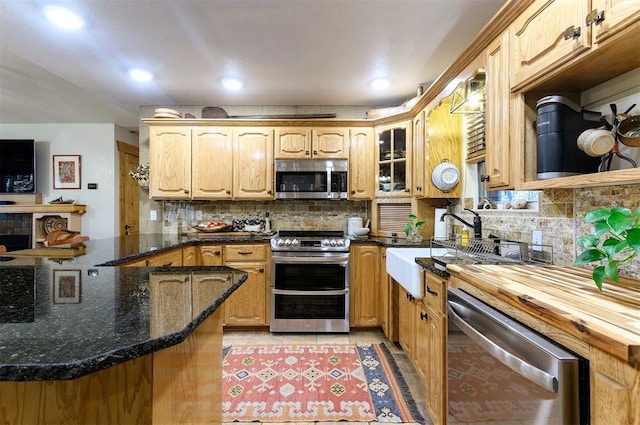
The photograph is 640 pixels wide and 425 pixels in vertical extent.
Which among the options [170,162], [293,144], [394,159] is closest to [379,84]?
[394,159]

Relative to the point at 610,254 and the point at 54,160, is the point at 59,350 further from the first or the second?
the point at 54,160

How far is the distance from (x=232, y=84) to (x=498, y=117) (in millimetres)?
2343

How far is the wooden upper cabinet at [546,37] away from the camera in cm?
109

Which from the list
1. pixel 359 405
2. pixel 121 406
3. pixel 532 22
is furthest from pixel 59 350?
pixel 532 22

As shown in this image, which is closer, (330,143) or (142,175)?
(330,143)

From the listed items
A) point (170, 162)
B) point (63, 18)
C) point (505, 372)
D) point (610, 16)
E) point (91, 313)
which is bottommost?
point (505, 372)

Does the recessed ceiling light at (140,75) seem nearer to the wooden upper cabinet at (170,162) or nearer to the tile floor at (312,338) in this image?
the wooden upper cabinet at (170,162)

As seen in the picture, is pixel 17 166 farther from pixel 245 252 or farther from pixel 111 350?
pixel 111 350

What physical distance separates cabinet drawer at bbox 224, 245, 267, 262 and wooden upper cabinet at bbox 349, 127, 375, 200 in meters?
1.09

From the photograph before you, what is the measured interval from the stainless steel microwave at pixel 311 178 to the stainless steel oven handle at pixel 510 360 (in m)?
2.02

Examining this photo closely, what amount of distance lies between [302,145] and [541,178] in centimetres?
224

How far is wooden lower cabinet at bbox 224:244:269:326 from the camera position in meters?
2.89

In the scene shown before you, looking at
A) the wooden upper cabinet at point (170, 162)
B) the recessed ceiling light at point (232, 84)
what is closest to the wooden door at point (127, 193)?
the wooden upper cabinet at point (170, 162)

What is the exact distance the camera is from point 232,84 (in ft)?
9.39
